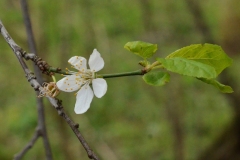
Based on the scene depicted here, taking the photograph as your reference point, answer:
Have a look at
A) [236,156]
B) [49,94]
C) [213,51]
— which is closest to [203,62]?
[213,51]

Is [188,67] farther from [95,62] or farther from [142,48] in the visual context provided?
[95,62]

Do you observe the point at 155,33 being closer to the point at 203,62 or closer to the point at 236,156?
the point at 236,156

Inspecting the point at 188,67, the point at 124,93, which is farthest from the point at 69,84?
the point at 124,93

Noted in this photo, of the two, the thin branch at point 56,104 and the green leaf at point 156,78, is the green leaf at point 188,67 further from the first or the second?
the thin branch at point 56,104

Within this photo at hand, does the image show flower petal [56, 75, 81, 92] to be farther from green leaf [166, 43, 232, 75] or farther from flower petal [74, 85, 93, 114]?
green leaf [166, 43, 232, 75]

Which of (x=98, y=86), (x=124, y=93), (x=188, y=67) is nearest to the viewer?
(x=188, y=67)

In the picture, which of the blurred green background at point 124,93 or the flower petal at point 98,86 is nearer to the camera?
the flower petal at point 98,86

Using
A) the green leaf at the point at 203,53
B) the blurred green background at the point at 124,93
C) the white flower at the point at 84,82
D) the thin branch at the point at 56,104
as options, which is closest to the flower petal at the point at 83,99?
the white flower at the point at 84,82
